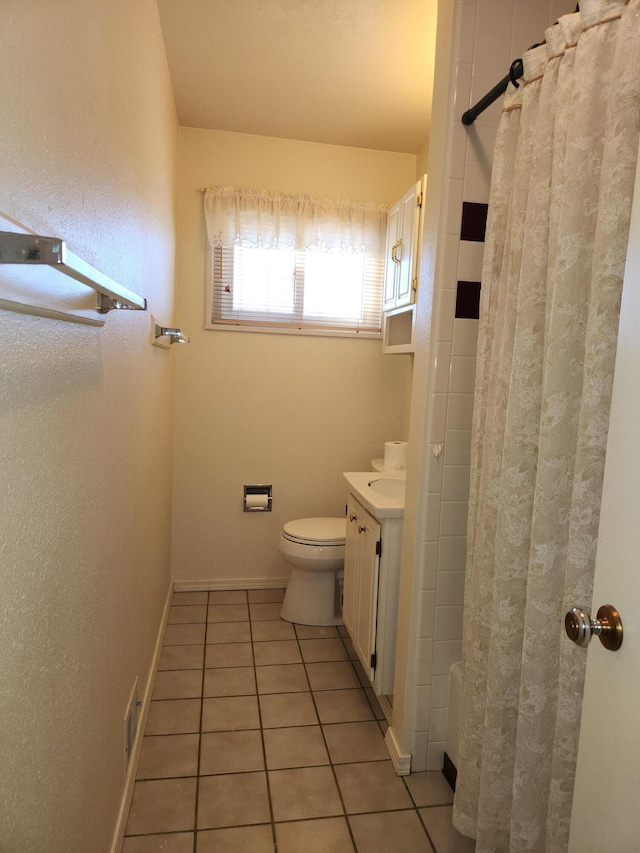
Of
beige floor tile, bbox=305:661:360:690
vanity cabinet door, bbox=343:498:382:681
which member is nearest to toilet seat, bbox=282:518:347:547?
vanity cabinet door, bbox=343:498:382:681

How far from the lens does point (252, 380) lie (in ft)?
11.1

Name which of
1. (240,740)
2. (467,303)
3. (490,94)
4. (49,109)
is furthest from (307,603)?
(49,109)

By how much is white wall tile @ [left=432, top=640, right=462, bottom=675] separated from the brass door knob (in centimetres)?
102

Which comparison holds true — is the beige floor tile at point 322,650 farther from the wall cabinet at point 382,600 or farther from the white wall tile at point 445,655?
the white wall tile at point 445,655

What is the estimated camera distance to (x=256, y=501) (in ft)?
11.3

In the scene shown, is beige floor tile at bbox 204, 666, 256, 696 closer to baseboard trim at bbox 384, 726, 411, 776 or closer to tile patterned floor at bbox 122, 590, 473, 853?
tile patterned floor at bbox 122, 590, 473, 853

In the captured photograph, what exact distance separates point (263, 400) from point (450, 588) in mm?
1818

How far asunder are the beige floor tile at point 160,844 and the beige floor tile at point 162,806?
2 centimetres

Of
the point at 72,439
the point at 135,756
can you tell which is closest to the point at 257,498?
the point at 135,756

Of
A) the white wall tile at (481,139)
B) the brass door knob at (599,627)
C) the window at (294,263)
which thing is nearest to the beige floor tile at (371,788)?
the brass door knob at (599,627)

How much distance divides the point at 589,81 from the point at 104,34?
3.41 ft

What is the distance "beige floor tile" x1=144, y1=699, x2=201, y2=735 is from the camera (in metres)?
2.14

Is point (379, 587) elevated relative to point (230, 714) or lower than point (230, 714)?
elevated

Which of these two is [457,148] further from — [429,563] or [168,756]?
[168,756]
